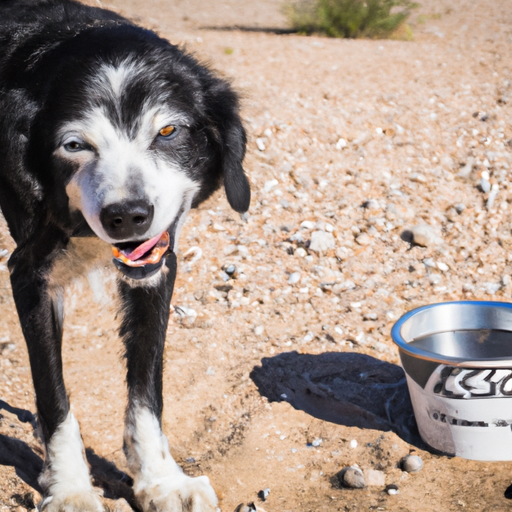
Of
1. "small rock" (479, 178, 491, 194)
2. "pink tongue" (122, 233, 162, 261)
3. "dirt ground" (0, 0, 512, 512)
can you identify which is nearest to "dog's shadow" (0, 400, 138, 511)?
"dirt ground" (0, 0, 512, 512)

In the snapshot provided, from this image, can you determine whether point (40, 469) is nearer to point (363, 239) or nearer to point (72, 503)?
point (72, 503)

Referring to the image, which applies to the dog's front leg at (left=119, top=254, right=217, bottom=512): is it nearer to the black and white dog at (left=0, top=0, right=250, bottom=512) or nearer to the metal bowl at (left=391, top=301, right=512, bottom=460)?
the black and white dog at (left=0, top=0, right=250, bottom=512)

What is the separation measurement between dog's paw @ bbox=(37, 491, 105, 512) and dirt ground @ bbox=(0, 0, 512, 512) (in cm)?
14

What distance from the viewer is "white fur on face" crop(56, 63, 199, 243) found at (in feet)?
6.95

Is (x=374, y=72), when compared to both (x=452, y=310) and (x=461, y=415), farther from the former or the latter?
(x=461, y=415)

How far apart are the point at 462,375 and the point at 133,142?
4.83ft

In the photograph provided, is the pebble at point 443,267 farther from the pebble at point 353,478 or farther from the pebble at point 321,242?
the pebble at point 353,478

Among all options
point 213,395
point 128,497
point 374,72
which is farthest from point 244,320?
point 374,72

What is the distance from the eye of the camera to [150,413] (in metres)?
2.51

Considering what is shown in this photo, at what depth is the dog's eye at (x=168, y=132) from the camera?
2.37 m

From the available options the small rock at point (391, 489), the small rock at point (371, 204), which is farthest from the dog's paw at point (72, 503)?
the small rock at point (371, 204)

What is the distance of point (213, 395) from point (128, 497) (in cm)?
67

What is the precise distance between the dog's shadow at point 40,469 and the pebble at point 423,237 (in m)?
2.31

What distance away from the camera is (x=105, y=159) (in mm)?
2199
